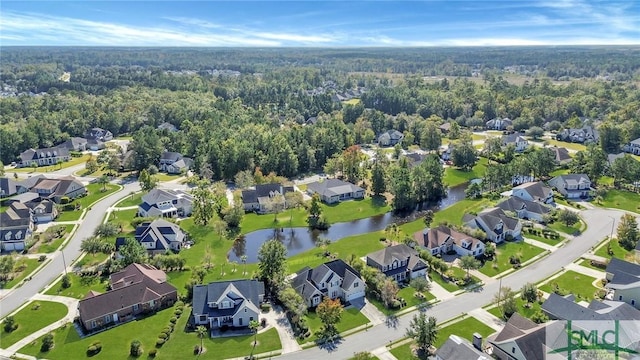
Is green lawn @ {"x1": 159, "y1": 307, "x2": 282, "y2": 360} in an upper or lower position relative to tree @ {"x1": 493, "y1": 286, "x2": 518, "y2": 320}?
lower

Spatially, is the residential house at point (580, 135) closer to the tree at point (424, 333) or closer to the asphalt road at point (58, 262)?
the tree at point (424, 333)

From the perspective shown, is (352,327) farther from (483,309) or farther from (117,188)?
(117,188)

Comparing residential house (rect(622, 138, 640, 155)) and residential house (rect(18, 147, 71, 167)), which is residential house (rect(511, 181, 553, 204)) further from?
residential house (rect(18, 147, 71, 167))

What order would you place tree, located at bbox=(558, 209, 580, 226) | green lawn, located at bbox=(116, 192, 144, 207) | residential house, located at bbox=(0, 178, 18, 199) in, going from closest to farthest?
1. tree, located at bbox=(558, 209, 580, 226)
2. green lawn, located at bbox=(116, 192, 144, 207)
3. residential house, located at bbox=(0, 178, 18, 199)

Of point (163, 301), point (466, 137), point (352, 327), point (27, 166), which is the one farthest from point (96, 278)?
point (466, 137)

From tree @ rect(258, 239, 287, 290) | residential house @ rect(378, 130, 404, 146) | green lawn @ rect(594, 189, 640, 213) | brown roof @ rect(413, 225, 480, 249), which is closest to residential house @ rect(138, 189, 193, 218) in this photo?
tree @ rect(258, 239, 287, 290)
